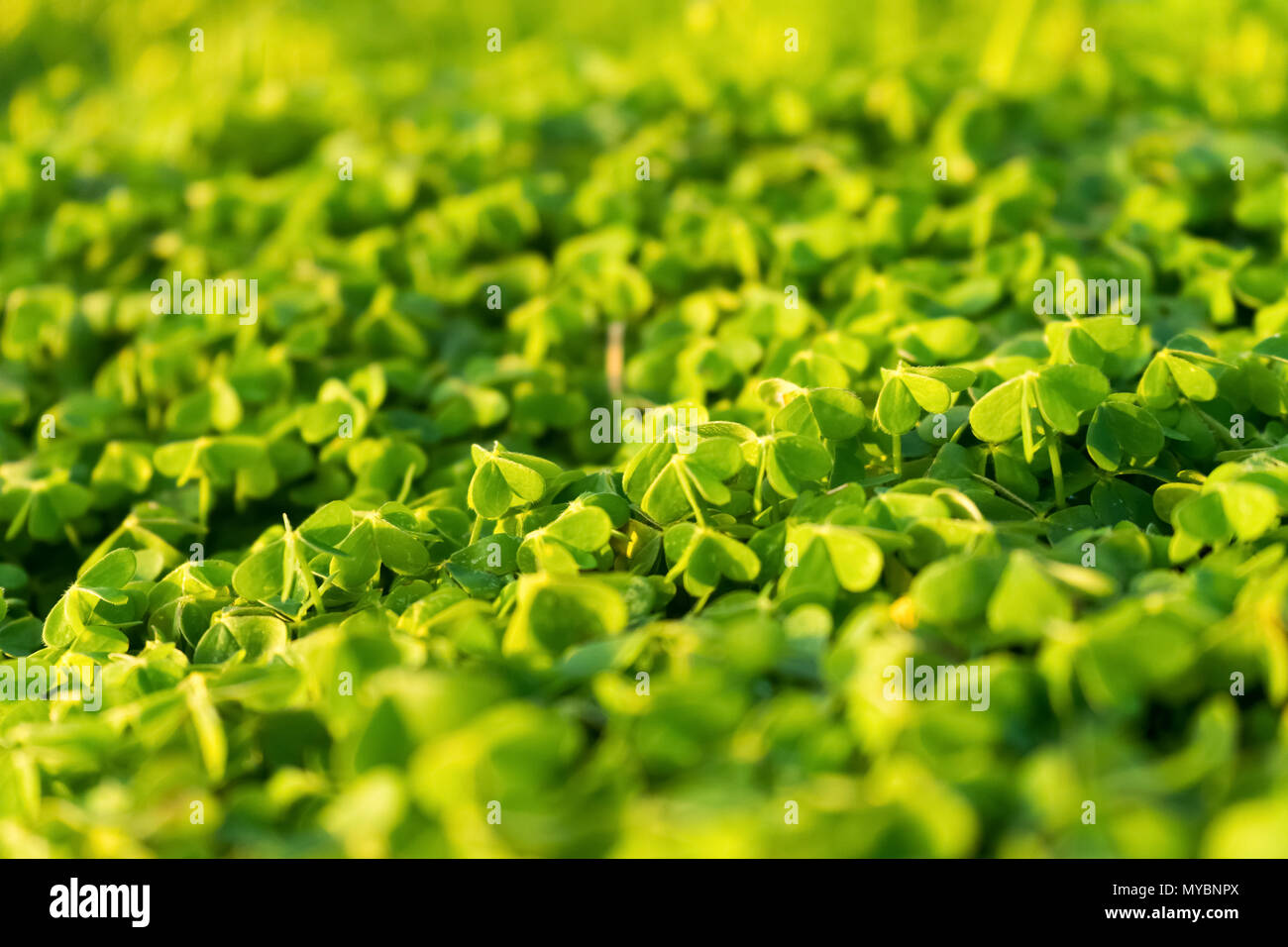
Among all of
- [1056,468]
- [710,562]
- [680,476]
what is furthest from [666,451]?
[1056,468]

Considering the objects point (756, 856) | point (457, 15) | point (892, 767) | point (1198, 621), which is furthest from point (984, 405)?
point (457, 15)

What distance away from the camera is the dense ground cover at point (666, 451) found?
1246 mm

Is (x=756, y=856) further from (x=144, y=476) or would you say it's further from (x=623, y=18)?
(x=623, y=18)

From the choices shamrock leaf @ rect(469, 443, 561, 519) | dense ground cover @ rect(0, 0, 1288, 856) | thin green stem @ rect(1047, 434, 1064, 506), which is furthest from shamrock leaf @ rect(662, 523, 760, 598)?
thin green stem @ rect(1047, 434, 1064, 506)

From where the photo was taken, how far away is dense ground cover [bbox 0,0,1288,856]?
4.09ft

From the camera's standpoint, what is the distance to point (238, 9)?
208 inches

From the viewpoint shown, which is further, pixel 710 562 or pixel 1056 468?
pixel 1056 468

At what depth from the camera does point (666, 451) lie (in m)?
1.81

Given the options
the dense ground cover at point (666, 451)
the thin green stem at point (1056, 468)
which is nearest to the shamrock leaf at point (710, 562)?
the dense ground cover at point (666, 451)

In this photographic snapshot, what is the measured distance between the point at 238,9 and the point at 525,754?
5070 millimetres

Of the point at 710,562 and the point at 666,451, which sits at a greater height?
the point at 666,451

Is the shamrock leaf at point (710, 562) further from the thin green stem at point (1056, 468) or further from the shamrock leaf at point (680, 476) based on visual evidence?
the thin green stem at point (1056, 468)

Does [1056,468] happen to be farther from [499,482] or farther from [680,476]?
[499,482]
